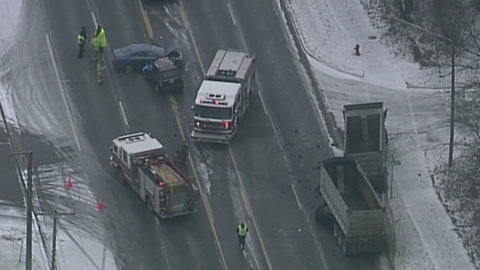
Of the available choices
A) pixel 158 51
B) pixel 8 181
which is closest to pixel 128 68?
pixel 158 51

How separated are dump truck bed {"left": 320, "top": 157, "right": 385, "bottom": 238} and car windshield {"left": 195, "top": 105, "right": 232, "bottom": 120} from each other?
6558mm

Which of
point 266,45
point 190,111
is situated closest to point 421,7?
point 266,45

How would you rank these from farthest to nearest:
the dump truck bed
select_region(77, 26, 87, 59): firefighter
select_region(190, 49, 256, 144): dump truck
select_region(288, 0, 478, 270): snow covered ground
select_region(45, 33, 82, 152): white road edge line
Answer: select_region(77, 26, 87, 59): firefighter, select_region(45, 33, 82, 152): white road edge line, select_region(190, 49, 256, 144): dump truck, select_region(288, 0, 478, 270): snow covered ground, the dump truck bed

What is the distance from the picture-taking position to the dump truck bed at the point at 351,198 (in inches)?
2579

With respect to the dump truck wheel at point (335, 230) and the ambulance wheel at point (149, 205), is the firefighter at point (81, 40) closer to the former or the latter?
the ambulance wheel at point (149, 205)

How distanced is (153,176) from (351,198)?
28.3 ft

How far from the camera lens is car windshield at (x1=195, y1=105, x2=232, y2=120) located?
7425 cm

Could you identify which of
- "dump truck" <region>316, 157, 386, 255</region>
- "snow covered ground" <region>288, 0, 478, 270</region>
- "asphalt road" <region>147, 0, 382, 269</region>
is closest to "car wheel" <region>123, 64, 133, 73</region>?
"asphalt road" <region>147, 0, 382, 269</region>

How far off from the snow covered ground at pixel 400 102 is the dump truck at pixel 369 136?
134 centimetres

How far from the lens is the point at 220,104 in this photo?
74.2 m

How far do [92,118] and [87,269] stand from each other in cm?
1268

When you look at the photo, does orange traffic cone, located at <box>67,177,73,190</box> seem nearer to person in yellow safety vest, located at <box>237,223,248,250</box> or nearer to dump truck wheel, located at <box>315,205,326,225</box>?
person in yellow safety vest, located at <box>237,223,248,250</box>

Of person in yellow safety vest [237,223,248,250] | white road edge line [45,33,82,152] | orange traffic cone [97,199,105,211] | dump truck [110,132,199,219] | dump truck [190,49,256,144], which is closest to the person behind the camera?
person in yellow safety vest [237,223,248,250]

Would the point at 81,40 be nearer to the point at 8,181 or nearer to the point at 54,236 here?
the point at 8,181
